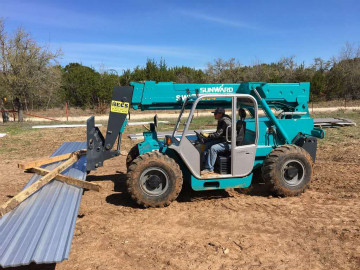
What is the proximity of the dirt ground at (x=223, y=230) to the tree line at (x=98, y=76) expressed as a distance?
1528 cm

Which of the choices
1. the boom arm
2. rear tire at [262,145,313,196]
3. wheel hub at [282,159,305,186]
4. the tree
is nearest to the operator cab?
the boom arm

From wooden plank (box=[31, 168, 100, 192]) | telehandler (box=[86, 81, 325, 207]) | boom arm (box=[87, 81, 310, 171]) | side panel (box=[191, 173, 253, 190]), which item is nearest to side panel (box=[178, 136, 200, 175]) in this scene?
telehandler (box=[86, 81, 325, 207])

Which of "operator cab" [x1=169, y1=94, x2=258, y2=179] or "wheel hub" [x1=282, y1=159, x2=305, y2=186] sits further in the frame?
"wheel hub" [x1=282, y1=159, x2=305, y2=186]

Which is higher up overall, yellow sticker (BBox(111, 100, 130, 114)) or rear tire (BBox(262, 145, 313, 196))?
yellow sticker (BBox(111, 100, 130, 114))

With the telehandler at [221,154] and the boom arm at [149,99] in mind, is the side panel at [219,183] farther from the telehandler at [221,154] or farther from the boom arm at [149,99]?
the boom arm at [149,99]

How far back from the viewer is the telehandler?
16.5 ft

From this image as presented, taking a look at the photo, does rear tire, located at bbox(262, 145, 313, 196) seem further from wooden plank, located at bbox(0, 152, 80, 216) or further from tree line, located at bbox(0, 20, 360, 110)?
tree line, located at bbox(0, 20, 360, 110)

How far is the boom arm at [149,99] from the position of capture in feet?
18.0

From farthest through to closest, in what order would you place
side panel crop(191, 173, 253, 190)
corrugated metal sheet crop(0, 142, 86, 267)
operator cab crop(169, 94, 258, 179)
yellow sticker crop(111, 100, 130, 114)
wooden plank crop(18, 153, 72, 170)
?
yellow sticker crop(111, 100, 130, 114), wooden plank crop(18, 153, 72, 170), side panel crop(191, 173, 253, 190), operator cab crop(169, 94, 258, 179), corrugated metal sheet crop(0, 142, 86, 267)

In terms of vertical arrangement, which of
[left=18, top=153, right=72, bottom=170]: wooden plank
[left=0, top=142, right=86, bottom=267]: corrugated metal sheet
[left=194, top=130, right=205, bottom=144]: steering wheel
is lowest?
[left=0, top=142, right=86, bottom=267]: corrugated metal sheet

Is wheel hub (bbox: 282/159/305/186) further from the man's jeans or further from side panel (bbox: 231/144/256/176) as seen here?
the man's jeans

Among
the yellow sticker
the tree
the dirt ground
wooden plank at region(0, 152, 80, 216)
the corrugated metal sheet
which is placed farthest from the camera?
the tree

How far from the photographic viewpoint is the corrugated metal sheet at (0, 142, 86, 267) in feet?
9.41

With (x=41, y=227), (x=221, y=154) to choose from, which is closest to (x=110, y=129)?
(x=221, y=154)
